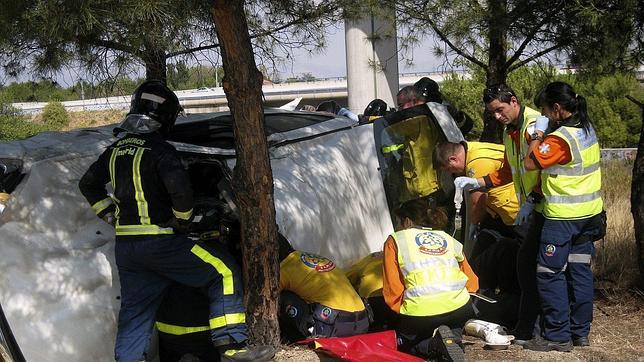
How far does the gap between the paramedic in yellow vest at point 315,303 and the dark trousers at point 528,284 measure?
3.50 ft

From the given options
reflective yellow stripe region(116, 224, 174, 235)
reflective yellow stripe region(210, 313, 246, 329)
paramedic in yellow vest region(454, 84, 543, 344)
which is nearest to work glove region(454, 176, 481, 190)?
paramedic in yellow vest region(454, 84, 543, 344)

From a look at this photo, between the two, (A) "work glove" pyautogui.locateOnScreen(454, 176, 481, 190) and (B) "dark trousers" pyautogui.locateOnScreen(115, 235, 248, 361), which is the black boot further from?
(A) "work glove" pyautogui.locateOnScreen(454, 176, 481, 190)

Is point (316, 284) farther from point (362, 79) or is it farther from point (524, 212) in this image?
point (362, 79)

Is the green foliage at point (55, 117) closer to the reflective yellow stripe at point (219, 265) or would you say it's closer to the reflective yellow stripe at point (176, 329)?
the reflective yellow stripe at point (176, 329)

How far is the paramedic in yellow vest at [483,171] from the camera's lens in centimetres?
513

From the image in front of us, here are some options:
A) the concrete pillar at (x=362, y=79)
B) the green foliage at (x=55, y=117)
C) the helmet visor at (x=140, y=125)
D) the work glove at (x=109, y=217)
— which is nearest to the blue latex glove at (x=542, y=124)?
the helmet visor at (x=140, y=125)

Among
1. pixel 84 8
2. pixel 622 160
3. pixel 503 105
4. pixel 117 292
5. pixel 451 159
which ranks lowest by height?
pixel 622 160

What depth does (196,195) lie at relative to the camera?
4602 millimetres

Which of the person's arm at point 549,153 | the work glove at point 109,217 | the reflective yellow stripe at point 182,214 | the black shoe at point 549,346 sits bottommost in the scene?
the black shoe at point 549,346

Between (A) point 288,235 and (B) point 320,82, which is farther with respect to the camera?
(B) point 320,82

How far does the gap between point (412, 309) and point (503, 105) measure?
1562 mm

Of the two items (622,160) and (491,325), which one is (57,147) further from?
(622,160)

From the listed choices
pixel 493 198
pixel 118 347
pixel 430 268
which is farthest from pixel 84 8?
pixel 493 198

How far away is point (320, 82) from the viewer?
154 ft
